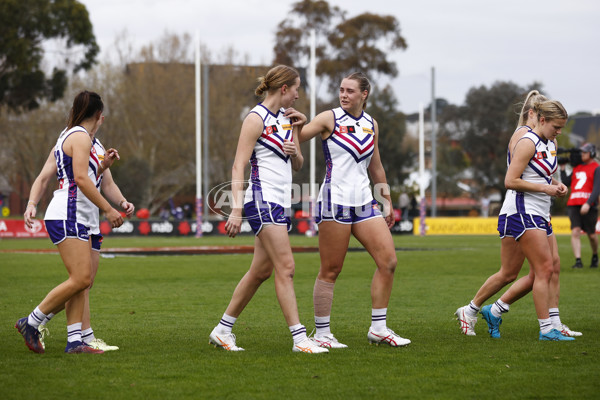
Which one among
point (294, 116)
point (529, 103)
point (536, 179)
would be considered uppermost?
point (529, 103)

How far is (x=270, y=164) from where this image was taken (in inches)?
257

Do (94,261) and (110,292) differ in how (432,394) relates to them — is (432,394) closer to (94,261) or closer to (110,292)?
(94,261)

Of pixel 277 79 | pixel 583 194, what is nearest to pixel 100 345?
pixel 277 79

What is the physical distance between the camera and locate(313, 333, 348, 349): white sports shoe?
22.3ft

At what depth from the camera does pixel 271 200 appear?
254 inches

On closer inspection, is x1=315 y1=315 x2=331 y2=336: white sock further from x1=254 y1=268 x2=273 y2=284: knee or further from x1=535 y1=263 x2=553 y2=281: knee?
x1=535 y1=263 x2=553 y2=281: knee

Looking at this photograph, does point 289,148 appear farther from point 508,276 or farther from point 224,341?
point 508,276

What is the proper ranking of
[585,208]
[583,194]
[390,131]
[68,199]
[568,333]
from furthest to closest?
1. [390,131]
2. [583,194]
3. [585,208]
4. [568,333]
5. [68,199]

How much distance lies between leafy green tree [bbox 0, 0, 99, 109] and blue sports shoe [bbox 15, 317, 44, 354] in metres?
34.5

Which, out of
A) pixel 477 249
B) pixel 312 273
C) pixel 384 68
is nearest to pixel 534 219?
pixel 312 273

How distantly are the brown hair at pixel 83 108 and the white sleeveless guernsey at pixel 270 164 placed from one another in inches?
49.3

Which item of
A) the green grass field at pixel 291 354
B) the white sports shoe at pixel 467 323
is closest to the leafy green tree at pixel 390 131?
the green grass field at pixel 291 354

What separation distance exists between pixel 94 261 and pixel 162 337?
44.9 inches

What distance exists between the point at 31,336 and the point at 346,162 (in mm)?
2787
